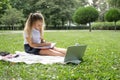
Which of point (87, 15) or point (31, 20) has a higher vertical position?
point (31, 20)

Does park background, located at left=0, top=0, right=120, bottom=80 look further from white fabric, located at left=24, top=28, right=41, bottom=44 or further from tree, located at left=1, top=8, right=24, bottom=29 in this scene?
white fabric, located at left=24, top=28, right=41, bottom=44

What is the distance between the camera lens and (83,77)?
16.1ft

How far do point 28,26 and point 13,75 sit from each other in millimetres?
2567

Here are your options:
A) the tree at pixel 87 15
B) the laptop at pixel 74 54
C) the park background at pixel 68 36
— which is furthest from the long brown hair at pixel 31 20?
the tree at pixel 87 15

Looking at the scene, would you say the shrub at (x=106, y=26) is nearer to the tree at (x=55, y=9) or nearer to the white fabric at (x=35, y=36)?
the tree at (x=55, y=9)

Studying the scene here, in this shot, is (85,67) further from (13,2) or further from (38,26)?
(13,2)

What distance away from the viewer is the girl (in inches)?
295

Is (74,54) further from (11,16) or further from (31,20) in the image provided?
(11,16)

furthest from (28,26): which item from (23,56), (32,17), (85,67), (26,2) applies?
(26,2)

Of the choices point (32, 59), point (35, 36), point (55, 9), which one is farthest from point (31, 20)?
point (55, 9)

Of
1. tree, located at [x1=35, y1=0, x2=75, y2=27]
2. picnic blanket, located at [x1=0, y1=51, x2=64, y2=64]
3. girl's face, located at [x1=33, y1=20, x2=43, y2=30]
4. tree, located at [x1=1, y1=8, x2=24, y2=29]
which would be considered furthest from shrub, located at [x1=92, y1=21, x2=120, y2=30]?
picnic blanket, located at [x1=0, y1=51, x2=64, y2=64]

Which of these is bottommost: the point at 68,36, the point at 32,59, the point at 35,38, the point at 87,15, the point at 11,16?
the point at 68,36

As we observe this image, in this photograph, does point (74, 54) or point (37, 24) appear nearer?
point (74, 54)

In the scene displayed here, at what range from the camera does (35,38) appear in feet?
24.9
